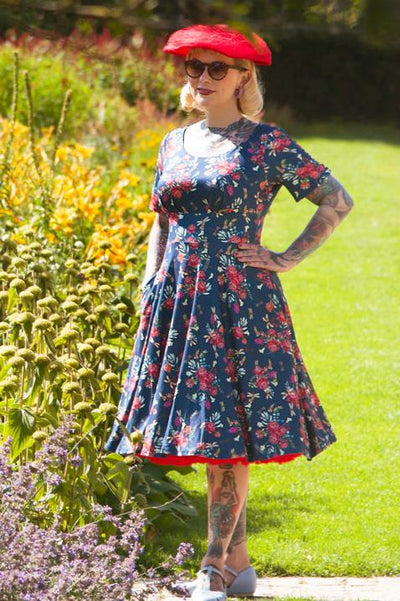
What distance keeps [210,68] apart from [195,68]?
47 millimetres

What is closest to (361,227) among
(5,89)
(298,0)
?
(5,89)

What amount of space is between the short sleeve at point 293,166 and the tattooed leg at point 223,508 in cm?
82

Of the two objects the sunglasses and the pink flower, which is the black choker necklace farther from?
the pink flower

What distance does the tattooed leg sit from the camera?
3225 millimetres

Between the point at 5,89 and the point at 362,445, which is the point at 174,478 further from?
the point at 5,89

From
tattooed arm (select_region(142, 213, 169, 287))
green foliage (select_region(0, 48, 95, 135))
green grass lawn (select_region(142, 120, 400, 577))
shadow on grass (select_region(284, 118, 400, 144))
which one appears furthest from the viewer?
shadow on grass (select_region(284, 118, 400, 144))

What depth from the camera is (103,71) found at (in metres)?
15.0

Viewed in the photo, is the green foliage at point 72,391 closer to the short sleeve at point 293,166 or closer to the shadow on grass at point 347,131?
the short sleeve at point 293,166

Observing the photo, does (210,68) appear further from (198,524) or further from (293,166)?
(198,524)

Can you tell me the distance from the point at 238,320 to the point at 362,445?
81.8 inches

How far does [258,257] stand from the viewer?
3.22 metres

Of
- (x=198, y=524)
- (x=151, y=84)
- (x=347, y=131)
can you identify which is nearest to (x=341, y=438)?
(x=198, y=524)

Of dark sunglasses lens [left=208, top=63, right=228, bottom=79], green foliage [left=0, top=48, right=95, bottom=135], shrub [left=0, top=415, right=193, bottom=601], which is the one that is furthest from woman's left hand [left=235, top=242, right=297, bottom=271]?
green foliage [left=0, top=48, right=95, bottom=135]

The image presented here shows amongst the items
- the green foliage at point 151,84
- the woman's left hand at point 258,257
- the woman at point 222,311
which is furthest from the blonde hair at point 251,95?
the green foliage at point 151,84
